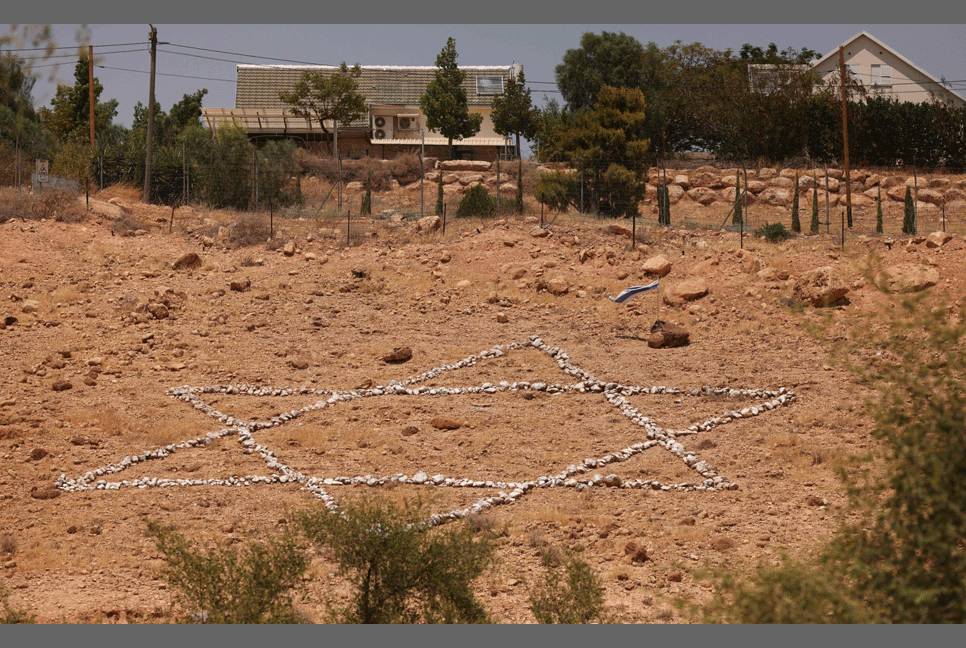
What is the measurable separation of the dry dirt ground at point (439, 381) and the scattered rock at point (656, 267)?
1.43 feet

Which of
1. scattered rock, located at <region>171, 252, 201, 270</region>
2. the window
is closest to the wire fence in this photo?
scattered rock, located at <region>171, 252, 201, 270</region>

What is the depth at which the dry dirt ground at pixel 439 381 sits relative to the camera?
1966 cm

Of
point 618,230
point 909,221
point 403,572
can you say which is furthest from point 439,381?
point 909,221

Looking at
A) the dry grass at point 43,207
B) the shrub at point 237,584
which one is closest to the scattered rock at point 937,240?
the shrub at point 237,584

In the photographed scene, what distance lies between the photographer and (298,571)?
16.9 metres

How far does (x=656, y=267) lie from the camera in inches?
1266

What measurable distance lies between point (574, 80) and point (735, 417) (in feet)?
116

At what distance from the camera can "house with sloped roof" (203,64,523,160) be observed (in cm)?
6088

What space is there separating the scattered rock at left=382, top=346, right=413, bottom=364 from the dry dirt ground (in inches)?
9.0

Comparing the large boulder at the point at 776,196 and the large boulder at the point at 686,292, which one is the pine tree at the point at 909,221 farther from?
the large boulder at the point at 776,196

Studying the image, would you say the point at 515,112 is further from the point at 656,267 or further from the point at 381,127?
the point at 656,267

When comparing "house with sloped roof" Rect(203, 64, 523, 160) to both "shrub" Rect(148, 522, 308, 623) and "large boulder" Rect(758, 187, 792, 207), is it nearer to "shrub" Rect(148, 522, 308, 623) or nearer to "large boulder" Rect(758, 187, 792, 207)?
"large boulder" Rect(758, 187, 792, 207)

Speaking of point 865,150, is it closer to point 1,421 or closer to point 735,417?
point 735,417

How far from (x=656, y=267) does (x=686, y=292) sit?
167cm
